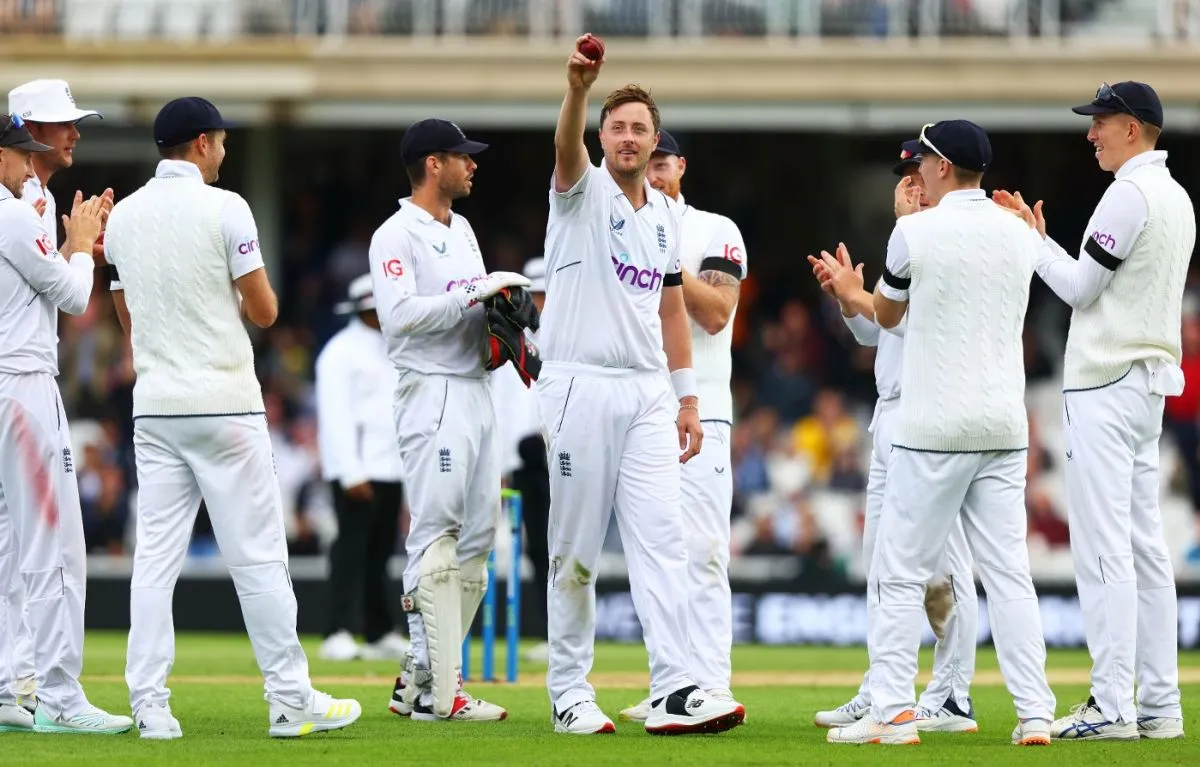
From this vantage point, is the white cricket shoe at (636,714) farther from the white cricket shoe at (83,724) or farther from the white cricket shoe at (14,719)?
the white cricket shoe at (14,719)

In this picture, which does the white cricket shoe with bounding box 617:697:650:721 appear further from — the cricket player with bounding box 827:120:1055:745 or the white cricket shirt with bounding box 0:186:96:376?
the white cricket shirt with bounding box 0:186:96:376

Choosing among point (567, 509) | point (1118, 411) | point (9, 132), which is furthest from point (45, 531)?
point (1118, 411)

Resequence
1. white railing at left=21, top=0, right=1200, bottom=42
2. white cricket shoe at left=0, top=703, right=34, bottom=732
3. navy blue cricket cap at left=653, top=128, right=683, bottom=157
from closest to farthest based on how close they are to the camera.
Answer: white cricket shoe at left=0, top=703, right=34, bottom=732, navy blue cricket cap at left=653, top=128, right=683, bottom=157, white railing at left=21, top=0, right=1200, bottom=42

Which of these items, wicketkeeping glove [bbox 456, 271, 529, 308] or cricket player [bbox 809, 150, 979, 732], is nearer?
wicketkeeping glove [bbox 456, 271, 529, 308]

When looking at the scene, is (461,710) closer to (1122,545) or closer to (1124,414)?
(1122,545)

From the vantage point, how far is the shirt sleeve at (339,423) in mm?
13078

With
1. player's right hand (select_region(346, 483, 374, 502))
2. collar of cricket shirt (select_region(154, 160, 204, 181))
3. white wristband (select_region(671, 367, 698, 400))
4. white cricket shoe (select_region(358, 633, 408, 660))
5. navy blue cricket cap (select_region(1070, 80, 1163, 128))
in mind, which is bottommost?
white cricket shoe (select_region(358, 633, 408, 660))

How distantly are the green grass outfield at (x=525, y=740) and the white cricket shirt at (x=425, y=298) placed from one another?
167cm

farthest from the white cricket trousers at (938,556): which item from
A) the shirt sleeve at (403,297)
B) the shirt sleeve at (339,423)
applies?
the shirt sleeve at (339,423)

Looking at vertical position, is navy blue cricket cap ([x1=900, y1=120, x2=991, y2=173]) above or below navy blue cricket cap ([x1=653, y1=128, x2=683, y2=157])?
below

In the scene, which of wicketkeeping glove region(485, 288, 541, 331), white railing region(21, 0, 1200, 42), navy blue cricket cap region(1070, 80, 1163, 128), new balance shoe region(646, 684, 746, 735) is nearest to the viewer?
new balance shoe region(646, 684, 746, 735)

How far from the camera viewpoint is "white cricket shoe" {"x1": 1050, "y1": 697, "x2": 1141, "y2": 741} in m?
7.97

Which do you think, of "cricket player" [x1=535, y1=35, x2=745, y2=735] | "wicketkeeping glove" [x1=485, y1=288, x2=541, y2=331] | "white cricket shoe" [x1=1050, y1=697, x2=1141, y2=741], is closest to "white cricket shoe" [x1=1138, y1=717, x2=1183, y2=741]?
"white cricket shoe" [x1=1050, y1=697, x2=1141, y2=741]

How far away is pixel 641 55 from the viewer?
21.9m
